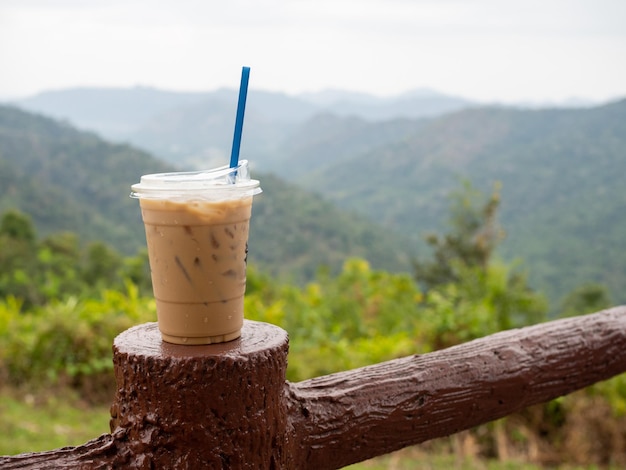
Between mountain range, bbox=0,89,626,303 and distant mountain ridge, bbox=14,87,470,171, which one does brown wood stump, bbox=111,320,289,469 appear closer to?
mountain range, bbox=0,89,626,303

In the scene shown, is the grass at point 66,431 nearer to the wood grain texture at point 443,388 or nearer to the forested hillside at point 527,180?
the wood grain texture at point 443,388

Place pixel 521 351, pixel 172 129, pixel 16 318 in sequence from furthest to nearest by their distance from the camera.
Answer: pixel 172 129 → pixel 16 318 → pixel 521 351

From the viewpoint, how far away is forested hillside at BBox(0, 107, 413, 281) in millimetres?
24953

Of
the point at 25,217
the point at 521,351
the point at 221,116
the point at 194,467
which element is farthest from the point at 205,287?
the point at 221,116

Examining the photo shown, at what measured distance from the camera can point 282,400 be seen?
107 centimetres

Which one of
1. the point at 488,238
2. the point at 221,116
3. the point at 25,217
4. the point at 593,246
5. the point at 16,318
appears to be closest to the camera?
the point at 16,318

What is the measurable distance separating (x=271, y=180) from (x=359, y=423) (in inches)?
1215

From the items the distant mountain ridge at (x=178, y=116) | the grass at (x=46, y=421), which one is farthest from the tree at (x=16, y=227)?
the distant mountain ridge at (x=178, y=116)

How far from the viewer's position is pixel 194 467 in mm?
983

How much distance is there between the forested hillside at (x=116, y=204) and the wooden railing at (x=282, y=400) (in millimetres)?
22644

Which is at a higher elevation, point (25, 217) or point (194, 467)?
point (194, 467)

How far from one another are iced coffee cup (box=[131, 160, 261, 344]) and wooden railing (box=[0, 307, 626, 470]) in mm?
40

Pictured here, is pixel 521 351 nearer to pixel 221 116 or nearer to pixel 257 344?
pixel 257 344

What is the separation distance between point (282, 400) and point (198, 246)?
271 millimetres
